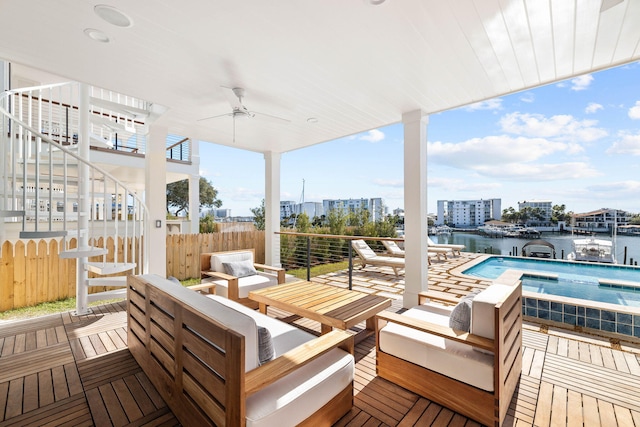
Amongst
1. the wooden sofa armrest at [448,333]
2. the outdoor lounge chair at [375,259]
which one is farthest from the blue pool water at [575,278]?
the wooden sofa armrest at [448,333]

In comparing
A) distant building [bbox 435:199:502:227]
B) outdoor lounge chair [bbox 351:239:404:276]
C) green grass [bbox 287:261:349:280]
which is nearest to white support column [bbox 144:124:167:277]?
green grass [bbox 287:261:349:280]

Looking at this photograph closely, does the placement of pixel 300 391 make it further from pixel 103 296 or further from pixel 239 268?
pixel 103 296

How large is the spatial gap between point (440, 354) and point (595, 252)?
1095cm

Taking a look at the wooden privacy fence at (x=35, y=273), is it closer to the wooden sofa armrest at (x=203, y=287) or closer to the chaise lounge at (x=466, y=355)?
the wooden sofa armrest at (x=203, y=287)

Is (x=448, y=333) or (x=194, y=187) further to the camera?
(x=194, y=187)

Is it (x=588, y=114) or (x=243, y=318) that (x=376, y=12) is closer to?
(x=243, y=318)

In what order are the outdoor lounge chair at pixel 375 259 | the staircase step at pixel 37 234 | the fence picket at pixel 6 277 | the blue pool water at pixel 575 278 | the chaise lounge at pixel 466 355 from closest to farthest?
the chaise lounge at pixel 466 355, the staircase step at pixel 37 234, the fence picket at pixel 6 277, the blue pool water at pixel 575 278, the outdoor lounge chair at pixel 375 259

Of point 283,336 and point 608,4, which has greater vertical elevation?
point 608,4

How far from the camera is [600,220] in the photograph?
A: 1231cm

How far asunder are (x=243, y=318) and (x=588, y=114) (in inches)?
797

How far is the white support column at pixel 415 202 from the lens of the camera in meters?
3.87

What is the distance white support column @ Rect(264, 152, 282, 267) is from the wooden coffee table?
2.71 m

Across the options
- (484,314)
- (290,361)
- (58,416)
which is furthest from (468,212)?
(58,416)

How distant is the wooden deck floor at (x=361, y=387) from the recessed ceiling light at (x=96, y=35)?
9.19 ft
